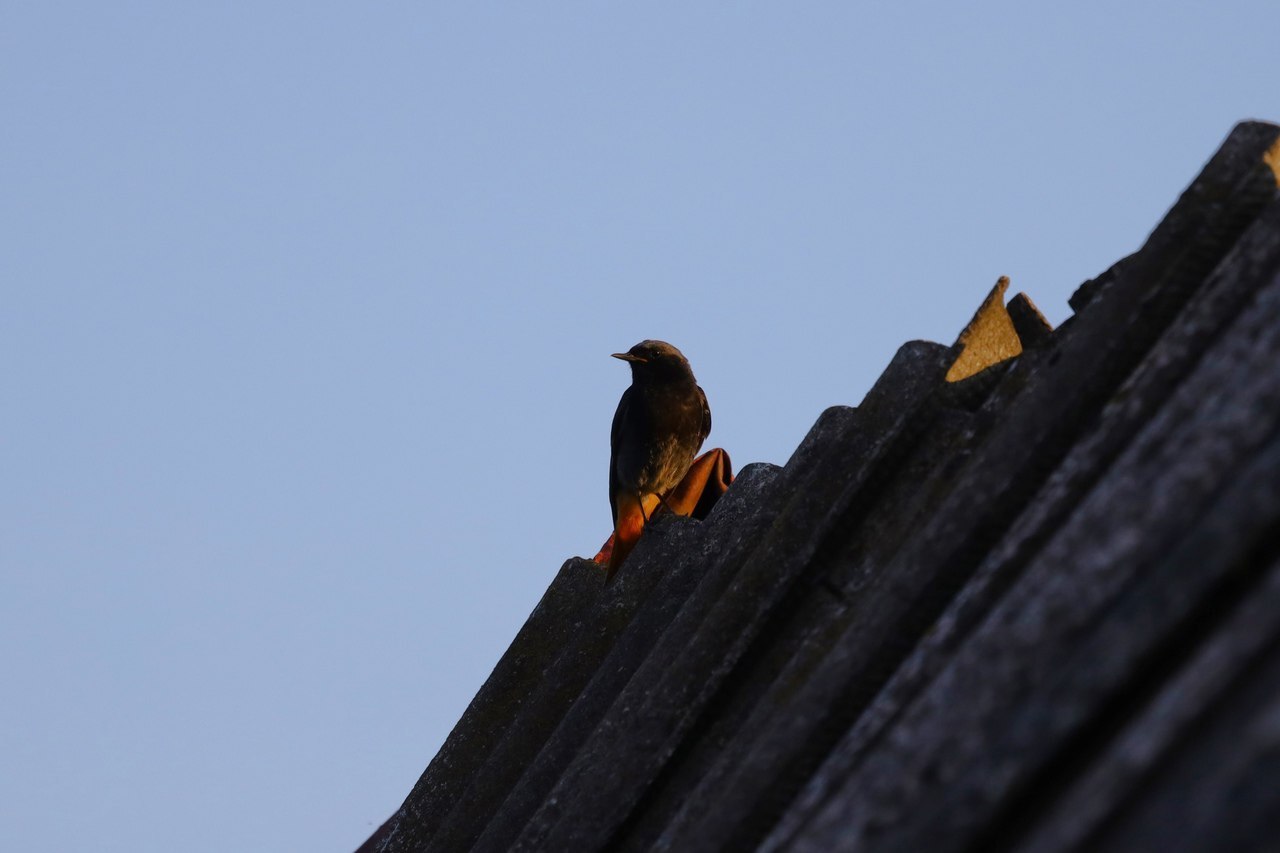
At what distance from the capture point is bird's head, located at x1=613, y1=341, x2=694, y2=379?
7988mm

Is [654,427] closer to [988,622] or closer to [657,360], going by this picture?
[657,360]

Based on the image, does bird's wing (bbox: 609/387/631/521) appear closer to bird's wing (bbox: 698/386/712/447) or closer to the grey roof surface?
bird's wing (bbox: 698/386/712/447)

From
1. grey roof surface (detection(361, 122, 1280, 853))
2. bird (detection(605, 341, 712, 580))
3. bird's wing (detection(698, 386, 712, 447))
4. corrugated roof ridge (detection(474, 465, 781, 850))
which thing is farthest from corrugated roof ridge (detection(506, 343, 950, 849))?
bird's wing (detection(698, 386, 712, 447))

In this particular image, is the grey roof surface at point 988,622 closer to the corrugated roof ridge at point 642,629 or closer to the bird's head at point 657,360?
the corrugated roof ridge at point 642,629

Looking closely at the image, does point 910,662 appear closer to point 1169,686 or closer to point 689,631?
point 1169,686

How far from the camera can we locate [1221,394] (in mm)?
1324

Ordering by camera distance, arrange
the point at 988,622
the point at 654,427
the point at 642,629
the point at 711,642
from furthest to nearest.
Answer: the point at 654,427, the point at 642,629, the point at 711,642, the point at 988,622

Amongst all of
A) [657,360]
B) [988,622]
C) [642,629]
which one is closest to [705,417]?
[657,360]

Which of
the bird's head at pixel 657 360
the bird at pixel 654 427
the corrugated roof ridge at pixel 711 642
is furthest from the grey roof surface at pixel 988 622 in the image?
the bird's head at pixel 657 360

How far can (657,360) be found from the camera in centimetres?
802

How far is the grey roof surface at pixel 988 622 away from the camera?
3.72ft

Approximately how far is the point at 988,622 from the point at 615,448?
6348 millimetres

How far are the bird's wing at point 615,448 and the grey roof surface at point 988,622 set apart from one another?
13.9 ft

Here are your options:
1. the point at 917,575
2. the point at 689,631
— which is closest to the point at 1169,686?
the point at 917,575
